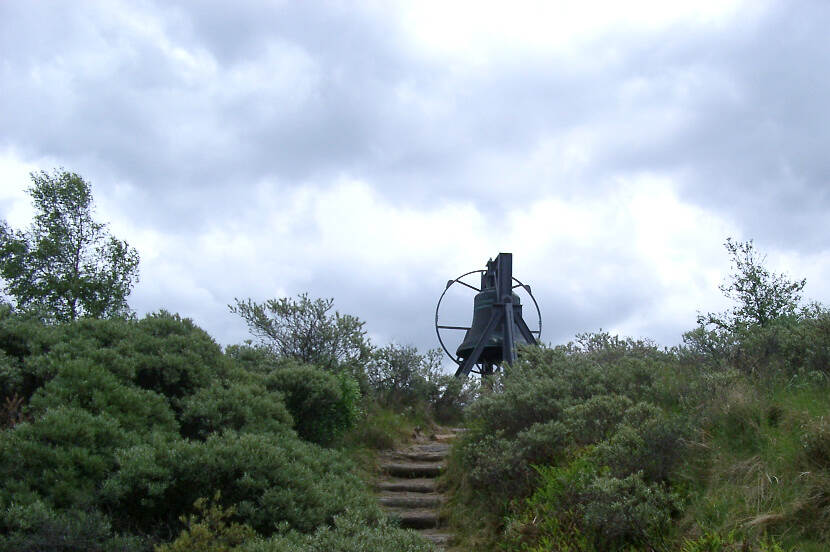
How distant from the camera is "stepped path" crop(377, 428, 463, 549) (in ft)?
25.1

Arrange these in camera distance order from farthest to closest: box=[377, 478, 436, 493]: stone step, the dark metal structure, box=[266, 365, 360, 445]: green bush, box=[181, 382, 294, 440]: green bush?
the dark metal structure < box=[377, 478, 436, 493]: stone step < box=[266, 365, 360, 445]: green bush < box=[181, 382, 294, 440]: green bush

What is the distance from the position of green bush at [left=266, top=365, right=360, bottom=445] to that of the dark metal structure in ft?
21.9

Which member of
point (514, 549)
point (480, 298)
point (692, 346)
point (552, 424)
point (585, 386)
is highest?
point (480, 298)

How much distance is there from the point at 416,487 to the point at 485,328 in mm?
7463

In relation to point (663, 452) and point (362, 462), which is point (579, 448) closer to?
point (663, 452)

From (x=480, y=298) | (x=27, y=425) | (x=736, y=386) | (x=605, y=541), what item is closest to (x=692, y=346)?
(x=736, y=386)

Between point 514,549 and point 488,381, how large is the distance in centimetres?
485

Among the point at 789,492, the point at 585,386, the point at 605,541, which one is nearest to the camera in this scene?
the point at 789,492

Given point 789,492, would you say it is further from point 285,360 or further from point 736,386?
point 285,360

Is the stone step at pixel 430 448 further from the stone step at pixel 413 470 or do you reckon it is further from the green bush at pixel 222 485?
the green bush at pixel 222 485

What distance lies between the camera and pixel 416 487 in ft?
29.1

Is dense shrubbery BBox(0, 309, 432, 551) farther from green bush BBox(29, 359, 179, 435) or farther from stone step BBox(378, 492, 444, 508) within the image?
stone step BBox(378, 492, 444, 508)

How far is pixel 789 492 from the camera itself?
423 centimetres

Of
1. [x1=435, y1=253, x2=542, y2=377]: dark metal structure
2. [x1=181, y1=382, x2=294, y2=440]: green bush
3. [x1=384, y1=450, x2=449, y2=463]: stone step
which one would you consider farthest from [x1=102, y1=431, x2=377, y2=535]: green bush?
[x1=435, y1=253, x2=542, y2=377]: dark metal structure
